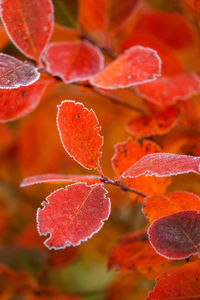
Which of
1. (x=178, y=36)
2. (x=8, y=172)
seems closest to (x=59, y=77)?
(x=178, y=36)

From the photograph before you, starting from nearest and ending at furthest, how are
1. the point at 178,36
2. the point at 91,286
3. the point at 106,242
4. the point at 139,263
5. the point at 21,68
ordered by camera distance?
the point at 21,68, the point at 139,263, the point at 178,36, the point at 106,242, the point at 91,286

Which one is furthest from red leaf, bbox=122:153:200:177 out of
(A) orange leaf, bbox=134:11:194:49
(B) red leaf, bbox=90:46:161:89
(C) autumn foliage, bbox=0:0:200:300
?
(A) orange leaf, bbox=134:11:194:49

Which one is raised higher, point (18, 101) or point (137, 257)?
point (18, 101)

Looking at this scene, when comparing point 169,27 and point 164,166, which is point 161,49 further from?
point 164,166

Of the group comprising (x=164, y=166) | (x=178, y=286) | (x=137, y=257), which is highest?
(x=164, y=166)

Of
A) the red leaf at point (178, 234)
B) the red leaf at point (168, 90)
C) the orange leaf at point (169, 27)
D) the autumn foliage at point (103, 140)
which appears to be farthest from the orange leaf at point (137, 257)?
the orange leaf at point (169, 27)

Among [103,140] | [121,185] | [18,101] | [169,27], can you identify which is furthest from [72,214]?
[169,27]

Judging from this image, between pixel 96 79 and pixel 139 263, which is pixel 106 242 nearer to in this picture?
pixel 139 263
